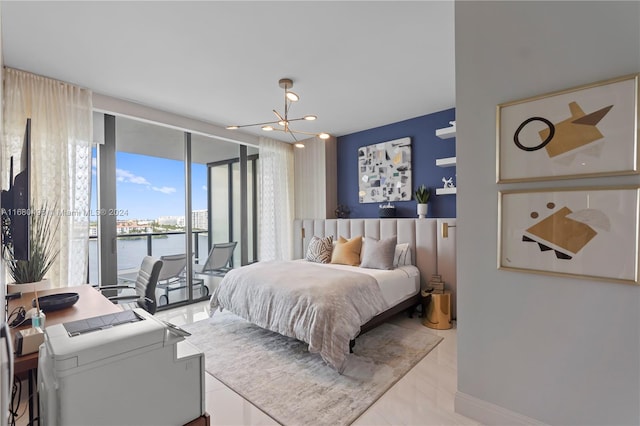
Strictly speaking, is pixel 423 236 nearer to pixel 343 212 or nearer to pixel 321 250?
pixel 321 250

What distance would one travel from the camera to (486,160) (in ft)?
5.77

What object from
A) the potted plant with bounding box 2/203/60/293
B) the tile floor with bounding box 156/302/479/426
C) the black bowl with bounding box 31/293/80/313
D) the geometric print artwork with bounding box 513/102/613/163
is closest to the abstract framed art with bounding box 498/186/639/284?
the geometric print artwork with bounding box 513/102/613/163

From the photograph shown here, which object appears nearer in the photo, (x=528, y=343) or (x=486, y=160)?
(x=528, y=343)

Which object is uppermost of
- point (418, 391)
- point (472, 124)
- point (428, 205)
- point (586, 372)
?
point (472, 124)

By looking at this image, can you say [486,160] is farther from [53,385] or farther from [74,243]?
[74,243]

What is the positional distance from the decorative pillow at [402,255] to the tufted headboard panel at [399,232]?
0.26 feet

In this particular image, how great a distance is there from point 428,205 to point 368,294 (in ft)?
6.17

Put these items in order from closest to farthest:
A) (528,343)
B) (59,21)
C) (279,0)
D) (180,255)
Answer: (528,343)
(279,0)
(59,21)
(180,255)

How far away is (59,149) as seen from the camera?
2.87 meters

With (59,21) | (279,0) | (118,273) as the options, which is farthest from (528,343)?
(118,273)

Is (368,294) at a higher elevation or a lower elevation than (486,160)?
lower

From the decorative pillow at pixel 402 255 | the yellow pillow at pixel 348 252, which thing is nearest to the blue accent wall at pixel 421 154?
the decorative pillow at pixel 402 255

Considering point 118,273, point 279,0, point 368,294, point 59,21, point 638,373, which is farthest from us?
point 118,273

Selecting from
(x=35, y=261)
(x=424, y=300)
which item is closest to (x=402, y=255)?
(x=424, y=300)
